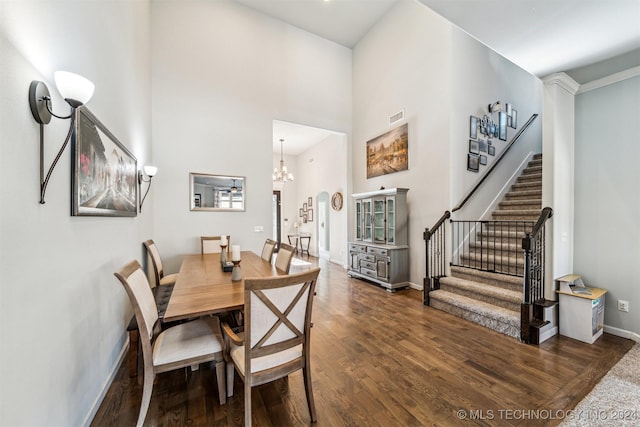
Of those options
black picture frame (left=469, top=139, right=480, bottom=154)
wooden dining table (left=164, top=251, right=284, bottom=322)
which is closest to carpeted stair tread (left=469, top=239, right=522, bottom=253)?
black picture frame (left=469, top=139, right=480, bottom=154)

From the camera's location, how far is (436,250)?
13.6ft

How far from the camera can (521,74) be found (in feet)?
17.3

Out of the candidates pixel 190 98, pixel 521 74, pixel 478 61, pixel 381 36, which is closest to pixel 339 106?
pixel 381 36

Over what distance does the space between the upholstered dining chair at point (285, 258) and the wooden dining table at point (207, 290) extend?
0.08m

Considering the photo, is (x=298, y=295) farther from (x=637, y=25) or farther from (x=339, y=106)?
(x=339, y=106)

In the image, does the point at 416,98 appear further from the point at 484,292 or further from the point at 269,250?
the point at 269,250

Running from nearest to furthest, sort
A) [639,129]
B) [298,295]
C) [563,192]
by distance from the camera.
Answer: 1. [298,295]
2. [639,129]
3. [563,192]

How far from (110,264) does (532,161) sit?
7376 mm

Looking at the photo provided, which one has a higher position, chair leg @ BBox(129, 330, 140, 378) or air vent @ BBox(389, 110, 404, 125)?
air vent @ BBox(389, 110, 404, 125)

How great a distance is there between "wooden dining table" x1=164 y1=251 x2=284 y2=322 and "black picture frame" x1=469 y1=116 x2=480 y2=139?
158 inches

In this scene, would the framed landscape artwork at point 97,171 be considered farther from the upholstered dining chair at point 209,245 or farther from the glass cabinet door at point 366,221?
the glass cabinet door at point 366,221

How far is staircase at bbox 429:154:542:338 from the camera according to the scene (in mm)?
2957

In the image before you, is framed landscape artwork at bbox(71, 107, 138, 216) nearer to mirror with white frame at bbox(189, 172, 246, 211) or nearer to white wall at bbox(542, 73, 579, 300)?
mirror with white frame at bbox(189, 172, 246, 211)

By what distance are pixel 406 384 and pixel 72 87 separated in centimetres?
280
